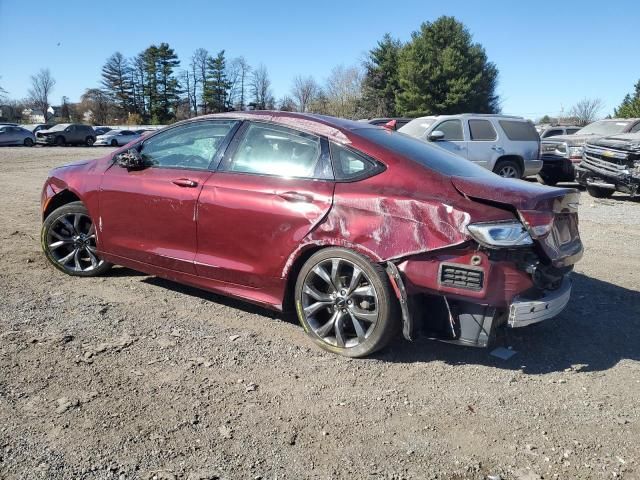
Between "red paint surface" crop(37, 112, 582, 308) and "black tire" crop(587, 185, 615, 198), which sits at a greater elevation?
"red paint surface" crop(37, 112, 582, 308)

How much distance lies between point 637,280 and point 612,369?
2.45m

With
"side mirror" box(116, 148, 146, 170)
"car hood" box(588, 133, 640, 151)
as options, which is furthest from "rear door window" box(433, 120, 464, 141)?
"side mirror" box(116, 148, 146, 170)

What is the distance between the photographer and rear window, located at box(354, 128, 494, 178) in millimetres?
3784

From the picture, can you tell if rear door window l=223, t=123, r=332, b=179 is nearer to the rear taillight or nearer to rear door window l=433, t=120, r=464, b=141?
the rear taillight

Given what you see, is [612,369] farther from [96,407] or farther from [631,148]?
[631,148]

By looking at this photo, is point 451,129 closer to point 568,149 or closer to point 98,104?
point 568,149

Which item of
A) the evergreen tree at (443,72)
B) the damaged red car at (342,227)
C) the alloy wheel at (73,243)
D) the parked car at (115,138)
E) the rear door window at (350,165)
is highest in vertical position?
the evergreen tree at (443,72)

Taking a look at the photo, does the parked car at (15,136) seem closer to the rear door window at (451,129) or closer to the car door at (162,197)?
the rear door window at (451,129)

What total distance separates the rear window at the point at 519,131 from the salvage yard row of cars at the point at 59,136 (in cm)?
2752

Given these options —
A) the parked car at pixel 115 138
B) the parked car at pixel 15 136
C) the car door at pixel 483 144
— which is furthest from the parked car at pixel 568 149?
the parked car at pixel 15 136

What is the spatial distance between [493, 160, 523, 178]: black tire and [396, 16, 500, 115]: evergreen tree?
136 ft

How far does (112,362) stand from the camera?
137 inches

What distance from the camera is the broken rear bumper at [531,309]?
10.8ft

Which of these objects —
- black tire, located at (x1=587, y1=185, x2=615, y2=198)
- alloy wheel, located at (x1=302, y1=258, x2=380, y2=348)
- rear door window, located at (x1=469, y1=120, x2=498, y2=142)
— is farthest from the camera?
rear door window, located at (x1=469, y1=120, x2=498, y2=142)
